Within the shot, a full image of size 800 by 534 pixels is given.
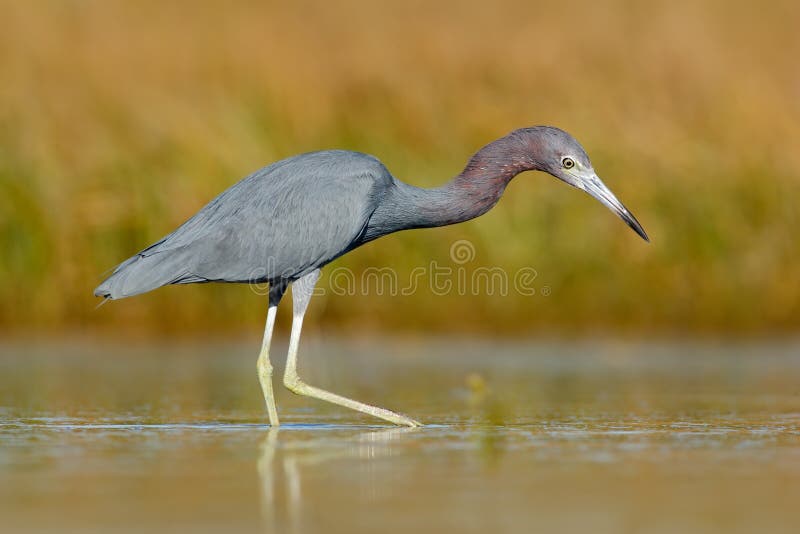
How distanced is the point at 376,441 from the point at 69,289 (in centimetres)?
673

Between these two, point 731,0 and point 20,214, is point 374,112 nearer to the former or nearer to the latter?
point 20,214

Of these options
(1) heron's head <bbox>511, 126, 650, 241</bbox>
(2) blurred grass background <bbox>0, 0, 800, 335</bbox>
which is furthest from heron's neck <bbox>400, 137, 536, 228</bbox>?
(2) blurred grass background <bbox>0, 0, 800, 335</bbox>

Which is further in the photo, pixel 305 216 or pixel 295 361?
pixel 295 361

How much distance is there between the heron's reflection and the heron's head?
2.02 metres

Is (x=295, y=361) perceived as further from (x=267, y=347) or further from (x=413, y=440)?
(x=413, y=440)

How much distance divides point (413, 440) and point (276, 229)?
1.92 m

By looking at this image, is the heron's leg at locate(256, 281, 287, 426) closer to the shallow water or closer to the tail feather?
the shallow water

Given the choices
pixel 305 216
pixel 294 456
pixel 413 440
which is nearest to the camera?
pixel 294 456

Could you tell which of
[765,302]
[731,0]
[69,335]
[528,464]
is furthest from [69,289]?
[731,0]

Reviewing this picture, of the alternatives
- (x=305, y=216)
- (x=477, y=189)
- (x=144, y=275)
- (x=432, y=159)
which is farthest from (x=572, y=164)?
(x=432, y=159)

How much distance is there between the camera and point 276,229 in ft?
31.3

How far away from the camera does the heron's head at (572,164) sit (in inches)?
379

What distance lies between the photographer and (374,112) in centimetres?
1619

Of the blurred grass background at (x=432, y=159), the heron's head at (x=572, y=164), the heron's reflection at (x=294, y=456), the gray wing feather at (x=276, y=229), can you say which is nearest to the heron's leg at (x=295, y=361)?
the gray wing feather at (x=276, y=229)
